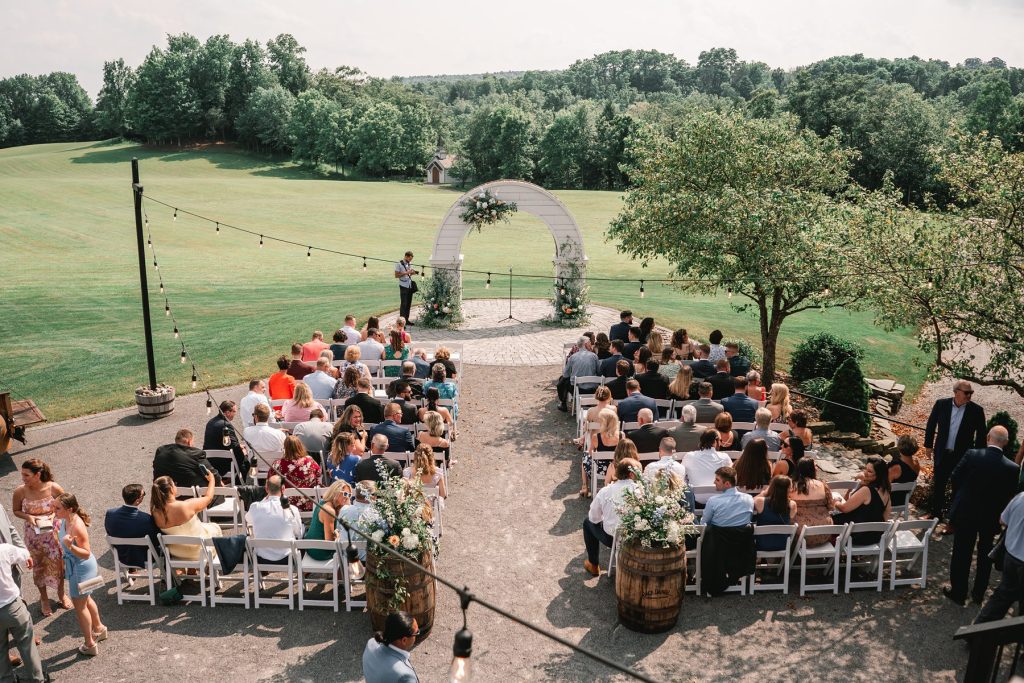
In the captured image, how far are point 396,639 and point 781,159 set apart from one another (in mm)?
14419

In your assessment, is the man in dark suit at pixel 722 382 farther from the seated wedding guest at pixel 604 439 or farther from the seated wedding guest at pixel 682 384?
the seated wedding guest at pixel 604 439

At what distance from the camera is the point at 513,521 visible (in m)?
10.8

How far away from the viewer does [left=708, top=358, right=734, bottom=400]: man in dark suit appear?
13.3 metres

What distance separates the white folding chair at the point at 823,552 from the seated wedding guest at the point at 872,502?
1.08 ft

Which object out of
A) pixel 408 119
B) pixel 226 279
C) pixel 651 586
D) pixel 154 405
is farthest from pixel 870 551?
pixel 408 119

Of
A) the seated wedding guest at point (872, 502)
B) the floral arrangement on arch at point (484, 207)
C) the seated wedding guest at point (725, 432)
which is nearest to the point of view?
the seated wedding guest at point (872, 502)

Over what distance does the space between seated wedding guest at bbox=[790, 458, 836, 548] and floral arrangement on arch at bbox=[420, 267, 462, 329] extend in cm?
1462

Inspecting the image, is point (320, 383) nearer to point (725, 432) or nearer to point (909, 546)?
point (725, 432)

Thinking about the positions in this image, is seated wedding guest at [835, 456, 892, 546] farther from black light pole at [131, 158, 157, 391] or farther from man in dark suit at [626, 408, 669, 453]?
black light pole at [131, 158, 157, 391]

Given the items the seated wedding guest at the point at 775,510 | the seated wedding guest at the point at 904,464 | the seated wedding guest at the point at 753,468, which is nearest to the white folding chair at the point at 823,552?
the seated wedding guest at the point at 775,510

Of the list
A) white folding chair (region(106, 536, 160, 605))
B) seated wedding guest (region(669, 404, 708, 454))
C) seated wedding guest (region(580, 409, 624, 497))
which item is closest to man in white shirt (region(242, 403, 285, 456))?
white folding chair (region(106, 536, 160, 605))

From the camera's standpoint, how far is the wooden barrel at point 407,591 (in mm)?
7793

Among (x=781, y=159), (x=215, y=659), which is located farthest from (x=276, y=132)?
(x=215, y=659)

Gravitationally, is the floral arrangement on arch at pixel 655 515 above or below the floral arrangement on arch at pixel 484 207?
below
